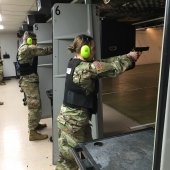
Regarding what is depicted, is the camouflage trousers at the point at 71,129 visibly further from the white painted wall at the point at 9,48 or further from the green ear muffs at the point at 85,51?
the white painted wall at the point at 9,48

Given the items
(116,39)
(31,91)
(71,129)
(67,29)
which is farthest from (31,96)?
(71,129)

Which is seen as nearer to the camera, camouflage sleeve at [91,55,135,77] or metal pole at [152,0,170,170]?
metal pole at [152,0,170,170]

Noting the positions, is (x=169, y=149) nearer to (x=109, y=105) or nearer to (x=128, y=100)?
(x=109, y=105)

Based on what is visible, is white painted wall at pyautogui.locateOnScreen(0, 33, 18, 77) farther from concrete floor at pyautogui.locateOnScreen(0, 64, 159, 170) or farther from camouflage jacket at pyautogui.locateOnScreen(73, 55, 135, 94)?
camouflage jacket at pyautogui.locateOnScreen(73, 55, 135, 94)

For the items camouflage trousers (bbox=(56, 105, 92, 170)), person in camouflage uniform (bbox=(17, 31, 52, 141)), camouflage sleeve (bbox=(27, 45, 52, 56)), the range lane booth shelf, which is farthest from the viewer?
person in camouflage uniform (bbox=(17, 31, 52, 141))

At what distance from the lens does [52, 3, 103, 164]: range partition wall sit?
8.63ft

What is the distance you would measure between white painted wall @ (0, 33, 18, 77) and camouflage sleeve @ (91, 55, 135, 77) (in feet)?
35.7

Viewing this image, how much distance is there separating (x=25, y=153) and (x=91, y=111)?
68.7 inches

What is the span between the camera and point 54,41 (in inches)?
105

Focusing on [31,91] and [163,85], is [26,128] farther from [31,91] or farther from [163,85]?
[163,85]

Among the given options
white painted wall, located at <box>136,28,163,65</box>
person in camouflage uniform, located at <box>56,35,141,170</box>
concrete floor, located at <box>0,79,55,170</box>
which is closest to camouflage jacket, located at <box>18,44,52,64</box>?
concrete floor, located at <box>0,79,55,170</box>

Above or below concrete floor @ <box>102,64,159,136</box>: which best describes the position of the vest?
above

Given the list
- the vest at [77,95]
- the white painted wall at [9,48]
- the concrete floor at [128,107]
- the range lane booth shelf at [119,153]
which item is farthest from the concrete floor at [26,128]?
the white painted wall at [9,48]

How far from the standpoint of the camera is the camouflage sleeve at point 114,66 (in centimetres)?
180
